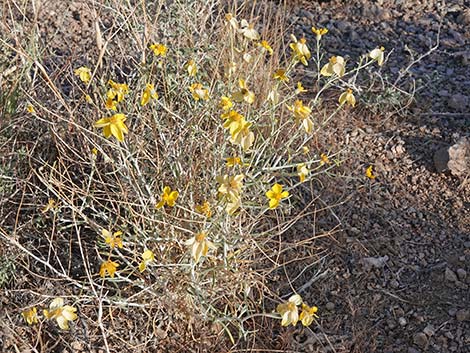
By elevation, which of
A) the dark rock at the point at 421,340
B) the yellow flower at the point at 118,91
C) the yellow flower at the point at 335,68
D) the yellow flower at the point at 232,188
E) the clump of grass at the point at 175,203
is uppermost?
the yellow flower at the point at 335,68

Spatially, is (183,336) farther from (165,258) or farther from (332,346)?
(332,346)

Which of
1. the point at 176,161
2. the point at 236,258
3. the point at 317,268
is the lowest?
the point at 317,268

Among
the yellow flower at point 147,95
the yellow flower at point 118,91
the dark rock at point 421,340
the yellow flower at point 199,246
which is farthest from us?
the dark rock at point 421,340

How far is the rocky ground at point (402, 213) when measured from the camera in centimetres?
241

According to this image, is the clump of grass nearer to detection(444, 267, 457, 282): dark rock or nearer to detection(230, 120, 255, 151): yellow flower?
detection(230, 120, 255, 151): yellow flower

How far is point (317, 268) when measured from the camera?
2615 mm

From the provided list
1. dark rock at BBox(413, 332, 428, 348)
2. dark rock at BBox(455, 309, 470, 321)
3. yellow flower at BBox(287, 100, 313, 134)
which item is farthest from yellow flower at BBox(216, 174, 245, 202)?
dark rock at BBox(455, 309, 470, 321)

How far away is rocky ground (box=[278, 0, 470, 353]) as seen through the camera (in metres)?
2.41

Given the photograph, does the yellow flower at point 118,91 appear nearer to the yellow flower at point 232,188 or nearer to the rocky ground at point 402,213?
the yellow flower at point 232,188

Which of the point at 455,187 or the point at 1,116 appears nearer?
the point at 1,116

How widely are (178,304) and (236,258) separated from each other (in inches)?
8.9

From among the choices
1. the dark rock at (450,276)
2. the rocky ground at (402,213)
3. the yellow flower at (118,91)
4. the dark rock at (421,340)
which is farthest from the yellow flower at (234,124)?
the dark rock at (450,276)

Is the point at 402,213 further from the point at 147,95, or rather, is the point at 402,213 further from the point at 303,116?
the point at 147,95

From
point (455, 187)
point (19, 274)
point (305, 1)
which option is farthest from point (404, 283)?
point (305, 1)
